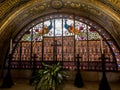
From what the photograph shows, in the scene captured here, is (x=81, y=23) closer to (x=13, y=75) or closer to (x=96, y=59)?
(x=96, y=59)

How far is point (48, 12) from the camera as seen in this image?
4.80m

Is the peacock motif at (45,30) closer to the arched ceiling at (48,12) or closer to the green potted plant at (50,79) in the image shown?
the arched ceiling at (48,12)

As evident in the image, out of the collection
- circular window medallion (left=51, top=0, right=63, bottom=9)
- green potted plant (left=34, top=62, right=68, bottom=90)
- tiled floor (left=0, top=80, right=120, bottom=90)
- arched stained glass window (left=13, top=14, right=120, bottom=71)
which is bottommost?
tiled floor (left=0, top=80, right=120, bottom=90)

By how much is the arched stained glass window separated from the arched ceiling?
0.18 m

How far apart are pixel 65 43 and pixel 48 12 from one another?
93 cm

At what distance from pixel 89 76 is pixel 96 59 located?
1.51 ft

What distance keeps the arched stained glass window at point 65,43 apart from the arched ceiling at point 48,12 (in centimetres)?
18

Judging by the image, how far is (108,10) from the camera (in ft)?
12.2

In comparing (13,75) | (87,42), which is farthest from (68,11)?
(13,75)

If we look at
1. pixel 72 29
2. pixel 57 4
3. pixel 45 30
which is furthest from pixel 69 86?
pixel 57 4

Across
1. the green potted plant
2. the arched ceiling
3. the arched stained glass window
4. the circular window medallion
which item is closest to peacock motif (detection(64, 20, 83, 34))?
the arched stained glass window

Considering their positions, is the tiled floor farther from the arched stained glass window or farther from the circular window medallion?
the circular window medallion

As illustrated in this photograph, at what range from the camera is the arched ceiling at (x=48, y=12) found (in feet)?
12.2

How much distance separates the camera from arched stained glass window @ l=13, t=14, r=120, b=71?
181 inches
